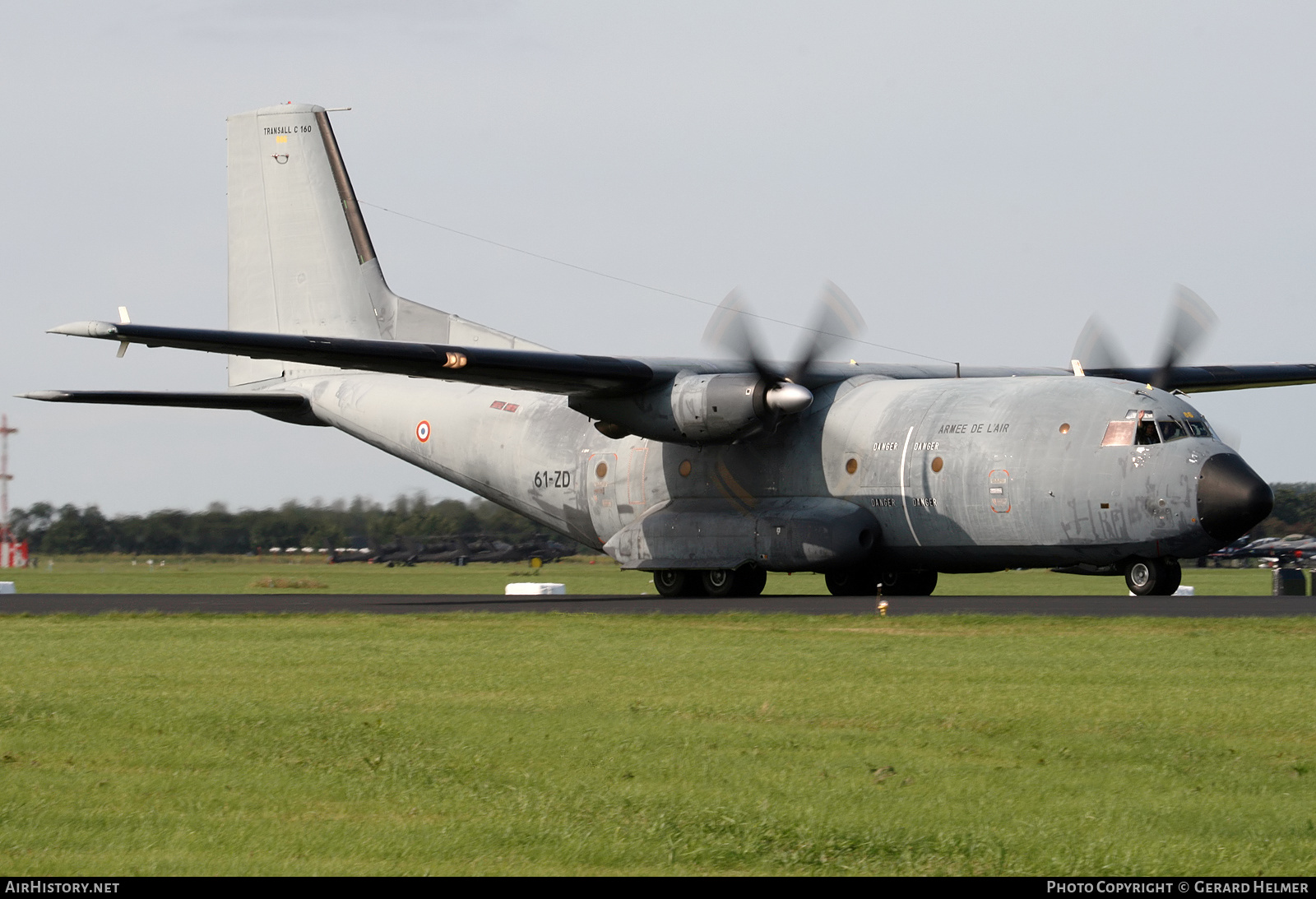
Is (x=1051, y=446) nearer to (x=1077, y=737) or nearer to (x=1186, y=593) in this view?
(x=1186, y=593)

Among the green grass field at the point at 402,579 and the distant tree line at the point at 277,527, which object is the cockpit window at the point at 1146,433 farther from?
the distant tree line at the point at 277,527

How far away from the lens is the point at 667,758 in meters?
8.69

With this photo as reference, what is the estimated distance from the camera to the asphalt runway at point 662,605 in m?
19.5

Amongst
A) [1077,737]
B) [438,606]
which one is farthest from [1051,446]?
[1077,737]

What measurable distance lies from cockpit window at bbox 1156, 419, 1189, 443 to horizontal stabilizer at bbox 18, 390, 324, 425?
17426 millimetres

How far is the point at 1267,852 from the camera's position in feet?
20.8

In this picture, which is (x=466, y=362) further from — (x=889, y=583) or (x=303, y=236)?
(x=303, y=236)

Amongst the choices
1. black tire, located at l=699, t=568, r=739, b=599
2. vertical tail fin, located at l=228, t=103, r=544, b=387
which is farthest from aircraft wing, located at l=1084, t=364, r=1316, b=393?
vertical tail fin, located at l=228, t=103, r=544, b=387

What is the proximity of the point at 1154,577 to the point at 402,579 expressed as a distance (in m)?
20.9

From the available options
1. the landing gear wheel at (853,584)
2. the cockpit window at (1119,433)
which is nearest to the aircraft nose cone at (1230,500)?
the cockpit window at (1119,433)

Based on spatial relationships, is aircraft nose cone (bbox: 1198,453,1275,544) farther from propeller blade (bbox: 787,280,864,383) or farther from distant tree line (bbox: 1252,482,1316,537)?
distant tree line (bbox: 1252,482,1316,537)

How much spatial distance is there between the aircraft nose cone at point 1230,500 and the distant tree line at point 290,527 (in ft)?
71.0

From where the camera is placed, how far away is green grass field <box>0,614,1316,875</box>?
6.46 metres

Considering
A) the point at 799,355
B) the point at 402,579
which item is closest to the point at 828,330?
the point at 799,355
